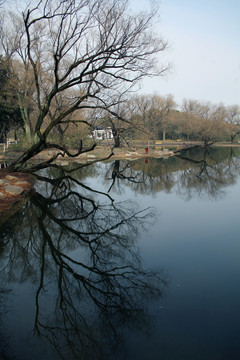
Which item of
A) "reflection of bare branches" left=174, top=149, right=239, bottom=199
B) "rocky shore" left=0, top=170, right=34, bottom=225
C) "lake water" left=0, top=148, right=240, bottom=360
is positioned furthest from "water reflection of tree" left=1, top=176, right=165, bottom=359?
"reflection of bare branches" left=174, top=149, right=239, bottom=199

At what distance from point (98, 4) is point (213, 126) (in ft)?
137

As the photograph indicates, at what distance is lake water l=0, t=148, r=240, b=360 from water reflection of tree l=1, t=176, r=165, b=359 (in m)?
0.02

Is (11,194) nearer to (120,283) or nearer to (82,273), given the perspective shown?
(82,273)

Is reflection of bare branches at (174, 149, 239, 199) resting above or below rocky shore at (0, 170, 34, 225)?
below

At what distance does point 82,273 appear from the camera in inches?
210

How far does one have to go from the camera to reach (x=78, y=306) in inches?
171

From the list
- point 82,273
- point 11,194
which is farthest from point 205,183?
point 82,273

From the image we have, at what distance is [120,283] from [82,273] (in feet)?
2.53

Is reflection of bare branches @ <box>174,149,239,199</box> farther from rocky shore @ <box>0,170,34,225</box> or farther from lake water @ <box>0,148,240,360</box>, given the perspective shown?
rocky shore @ <box>0,170,34,225</box>

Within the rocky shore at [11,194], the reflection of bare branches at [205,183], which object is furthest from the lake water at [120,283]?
the reflection of bare branches at [205,183]

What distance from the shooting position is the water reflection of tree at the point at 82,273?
3.82m

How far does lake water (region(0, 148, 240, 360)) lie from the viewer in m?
3.57

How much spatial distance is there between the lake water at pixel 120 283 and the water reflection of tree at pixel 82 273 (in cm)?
2

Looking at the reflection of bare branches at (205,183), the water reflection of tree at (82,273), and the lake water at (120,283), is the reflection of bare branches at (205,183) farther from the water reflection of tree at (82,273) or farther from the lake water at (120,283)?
the water reflection of tree at (82,273)
